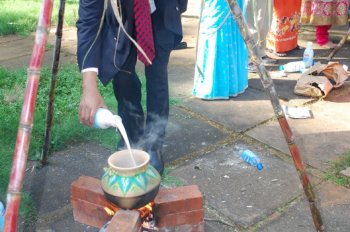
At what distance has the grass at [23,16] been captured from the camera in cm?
650

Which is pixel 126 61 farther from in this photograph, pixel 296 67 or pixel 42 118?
pixel 296 67

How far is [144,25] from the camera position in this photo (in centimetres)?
232

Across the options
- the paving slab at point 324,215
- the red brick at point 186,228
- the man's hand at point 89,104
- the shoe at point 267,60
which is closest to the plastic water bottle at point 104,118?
the man's hand at point 89,104

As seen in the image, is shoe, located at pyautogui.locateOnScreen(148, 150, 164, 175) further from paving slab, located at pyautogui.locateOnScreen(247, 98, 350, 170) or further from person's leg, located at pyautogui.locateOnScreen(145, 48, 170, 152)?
paving slab, located at pyautogui.locateOnScreen(247, 98, 350, 170)

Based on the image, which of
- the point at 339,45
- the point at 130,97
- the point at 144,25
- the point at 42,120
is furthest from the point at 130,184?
the point at 339,45

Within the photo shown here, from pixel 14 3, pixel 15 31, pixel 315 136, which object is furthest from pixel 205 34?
pixel 14 3

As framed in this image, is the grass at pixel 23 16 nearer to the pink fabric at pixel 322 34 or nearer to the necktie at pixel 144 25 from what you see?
the pink fabric at pixel 322 34

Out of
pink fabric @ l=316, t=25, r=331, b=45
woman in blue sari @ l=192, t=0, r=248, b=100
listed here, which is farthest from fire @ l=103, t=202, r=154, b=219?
pink fabric @ l=316, t=25, r=331, b=45

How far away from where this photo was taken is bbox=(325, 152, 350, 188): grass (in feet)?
9.04

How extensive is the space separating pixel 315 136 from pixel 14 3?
6.56 m

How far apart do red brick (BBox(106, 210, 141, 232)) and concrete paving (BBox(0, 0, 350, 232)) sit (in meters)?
0.73

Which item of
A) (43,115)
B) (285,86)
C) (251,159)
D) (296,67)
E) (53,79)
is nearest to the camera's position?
(53,79)

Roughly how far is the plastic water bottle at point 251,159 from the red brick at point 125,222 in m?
1.35

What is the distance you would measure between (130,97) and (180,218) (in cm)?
97
